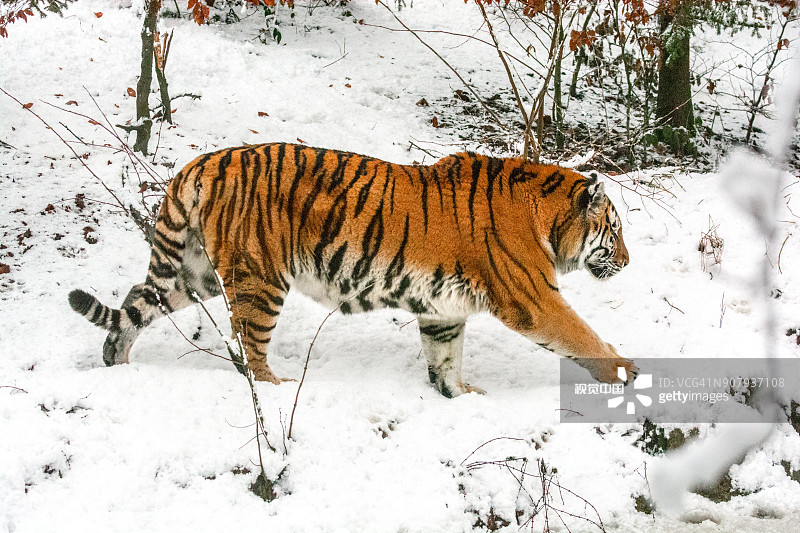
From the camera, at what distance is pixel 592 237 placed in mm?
4645

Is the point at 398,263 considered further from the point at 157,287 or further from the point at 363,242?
the point at 157,287

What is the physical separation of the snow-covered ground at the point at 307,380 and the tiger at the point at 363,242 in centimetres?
42

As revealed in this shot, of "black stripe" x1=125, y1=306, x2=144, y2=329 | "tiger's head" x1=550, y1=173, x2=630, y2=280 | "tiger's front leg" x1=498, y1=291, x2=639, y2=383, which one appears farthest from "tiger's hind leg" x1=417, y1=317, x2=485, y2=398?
"black stripe" x1=125, y1=306, x2=144, y2=329

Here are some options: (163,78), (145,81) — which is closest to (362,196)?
(145,81)

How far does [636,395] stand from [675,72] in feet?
16.6

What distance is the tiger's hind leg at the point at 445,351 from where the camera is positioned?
15.4 feet

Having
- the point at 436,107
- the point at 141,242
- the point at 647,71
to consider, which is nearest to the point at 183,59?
the point at 436,107

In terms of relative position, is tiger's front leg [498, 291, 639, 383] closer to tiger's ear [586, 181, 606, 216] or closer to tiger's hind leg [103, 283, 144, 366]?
tiger's ear [586, 181, 606, 216]

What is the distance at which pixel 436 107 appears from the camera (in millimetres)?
9133

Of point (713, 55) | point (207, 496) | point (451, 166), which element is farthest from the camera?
point (713, 55)

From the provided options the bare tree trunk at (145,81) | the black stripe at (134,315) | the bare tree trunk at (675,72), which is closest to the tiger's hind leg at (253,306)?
the black stripe at (134,315)

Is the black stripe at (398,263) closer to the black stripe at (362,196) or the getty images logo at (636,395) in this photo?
the black stripe at (362,196)

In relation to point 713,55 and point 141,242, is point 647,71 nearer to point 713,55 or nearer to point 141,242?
point 713,55

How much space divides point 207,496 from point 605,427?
7.36 ft
